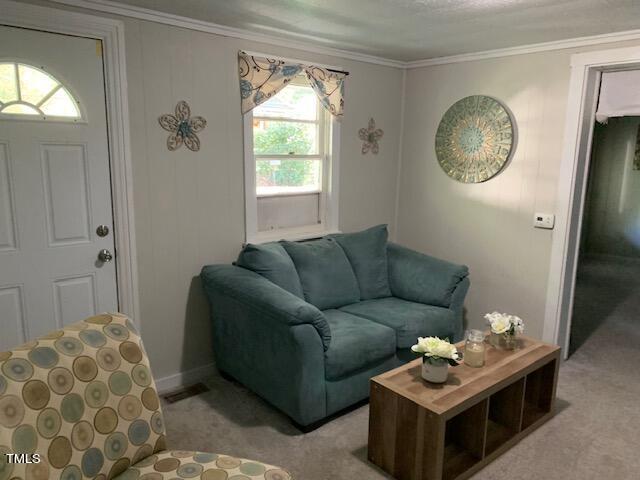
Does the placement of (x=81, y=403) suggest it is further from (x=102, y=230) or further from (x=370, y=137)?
(x=370, y=137)

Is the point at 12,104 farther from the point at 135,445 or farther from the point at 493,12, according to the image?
the point at 493,12

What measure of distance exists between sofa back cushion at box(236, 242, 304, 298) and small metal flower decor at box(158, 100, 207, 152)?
72cm

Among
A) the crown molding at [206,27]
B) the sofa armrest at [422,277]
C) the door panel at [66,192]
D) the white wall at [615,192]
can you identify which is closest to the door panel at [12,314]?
the door panel at [66,192]

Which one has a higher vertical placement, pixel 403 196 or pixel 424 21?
pixel 424 21

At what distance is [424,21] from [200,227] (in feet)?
5.93

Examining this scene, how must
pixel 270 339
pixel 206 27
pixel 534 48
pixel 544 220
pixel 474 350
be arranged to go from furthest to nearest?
pixel 544 220 → pixel 534 48 → pixel 206 27 → pixel 270 339 → pixel 474 350

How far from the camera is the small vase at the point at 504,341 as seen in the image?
268 centimetres

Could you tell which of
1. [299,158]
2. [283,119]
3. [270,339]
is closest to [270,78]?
[283,119]

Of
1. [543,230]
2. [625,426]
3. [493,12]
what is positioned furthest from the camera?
[543,230]

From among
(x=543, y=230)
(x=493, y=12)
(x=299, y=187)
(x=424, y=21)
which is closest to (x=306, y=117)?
(x=299, y=187)

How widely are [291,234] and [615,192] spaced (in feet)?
16.9

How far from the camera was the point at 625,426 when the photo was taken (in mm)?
2713

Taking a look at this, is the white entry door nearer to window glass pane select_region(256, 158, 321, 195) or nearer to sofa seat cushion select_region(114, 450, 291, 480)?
window glass pane select_region(256, 158, 321, 195)

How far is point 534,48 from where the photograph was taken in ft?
10.9
